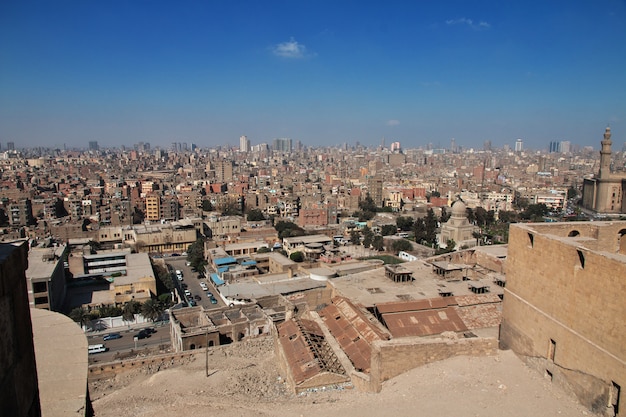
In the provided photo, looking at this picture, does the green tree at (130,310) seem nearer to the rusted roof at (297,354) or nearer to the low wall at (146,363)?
the low wall at (146,363)

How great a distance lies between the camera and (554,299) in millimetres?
4082

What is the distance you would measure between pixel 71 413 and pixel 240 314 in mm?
8252

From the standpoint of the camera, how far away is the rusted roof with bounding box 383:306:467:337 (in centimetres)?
848

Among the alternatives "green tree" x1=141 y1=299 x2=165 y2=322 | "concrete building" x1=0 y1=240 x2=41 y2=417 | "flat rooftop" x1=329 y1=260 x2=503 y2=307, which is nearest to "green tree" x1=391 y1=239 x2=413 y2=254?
"flat rooftop" x1=329 y1=260 x2=503 y2=307

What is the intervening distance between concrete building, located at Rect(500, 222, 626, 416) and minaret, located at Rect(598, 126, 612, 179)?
33764 mm

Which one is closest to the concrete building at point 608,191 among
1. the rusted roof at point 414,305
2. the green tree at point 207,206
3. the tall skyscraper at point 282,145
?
the green tree at point 207,206

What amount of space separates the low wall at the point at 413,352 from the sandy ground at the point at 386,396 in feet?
0.34

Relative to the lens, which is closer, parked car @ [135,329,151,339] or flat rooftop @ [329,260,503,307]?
flat rooftop @ [329,260,503,307]

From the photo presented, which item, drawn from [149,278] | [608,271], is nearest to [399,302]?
[608,271]

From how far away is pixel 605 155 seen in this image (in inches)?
1385

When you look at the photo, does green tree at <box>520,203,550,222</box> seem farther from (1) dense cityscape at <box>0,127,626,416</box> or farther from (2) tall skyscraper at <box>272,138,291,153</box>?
(2) tall skyscraper at <box>272,138,291,153</box>

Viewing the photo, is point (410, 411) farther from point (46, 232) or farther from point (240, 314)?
point (46, 232)

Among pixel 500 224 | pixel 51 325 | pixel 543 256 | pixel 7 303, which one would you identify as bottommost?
pixel 500 224

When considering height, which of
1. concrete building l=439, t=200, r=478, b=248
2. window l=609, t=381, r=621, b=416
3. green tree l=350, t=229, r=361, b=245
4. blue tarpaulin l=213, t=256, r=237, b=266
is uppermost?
window l=609, t=381, r=621, b=416
